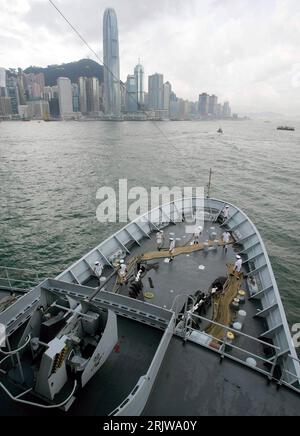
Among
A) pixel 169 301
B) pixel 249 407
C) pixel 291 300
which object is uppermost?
pixel 249 407

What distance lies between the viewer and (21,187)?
5053 centimetres

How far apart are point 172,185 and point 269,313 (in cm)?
4405

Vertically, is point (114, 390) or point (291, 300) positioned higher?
point (114, 390)

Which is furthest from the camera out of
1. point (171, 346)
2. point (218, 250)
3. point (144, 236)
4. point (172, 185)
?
point (172, 185)

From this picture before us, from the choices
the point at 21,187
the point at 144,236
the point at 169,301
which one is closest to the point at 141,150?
the point at 21,187

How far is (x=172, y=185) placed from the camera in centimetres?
5519

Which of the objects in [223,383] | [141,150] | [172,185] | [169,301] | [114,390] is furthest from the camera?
[141,150]

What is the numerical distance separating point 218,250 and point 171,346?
38.0 feet

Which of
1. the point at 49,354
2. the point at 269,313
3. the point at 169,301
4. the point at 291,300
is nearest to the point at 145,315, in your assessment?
the point at 49,354

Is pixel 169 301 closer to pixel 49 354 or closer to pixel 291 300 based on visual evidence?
pixel 49 354

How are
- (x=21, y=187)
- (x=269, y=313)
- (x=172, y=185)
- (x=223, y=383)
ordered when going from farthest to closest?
(x=172, y=185), (x=21, y=187), (x=269, y=313), (x=223, y=383)

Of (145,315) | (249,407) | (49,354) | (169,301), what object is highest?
(49,354)

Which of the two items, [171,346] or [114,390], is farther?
[171,346]
